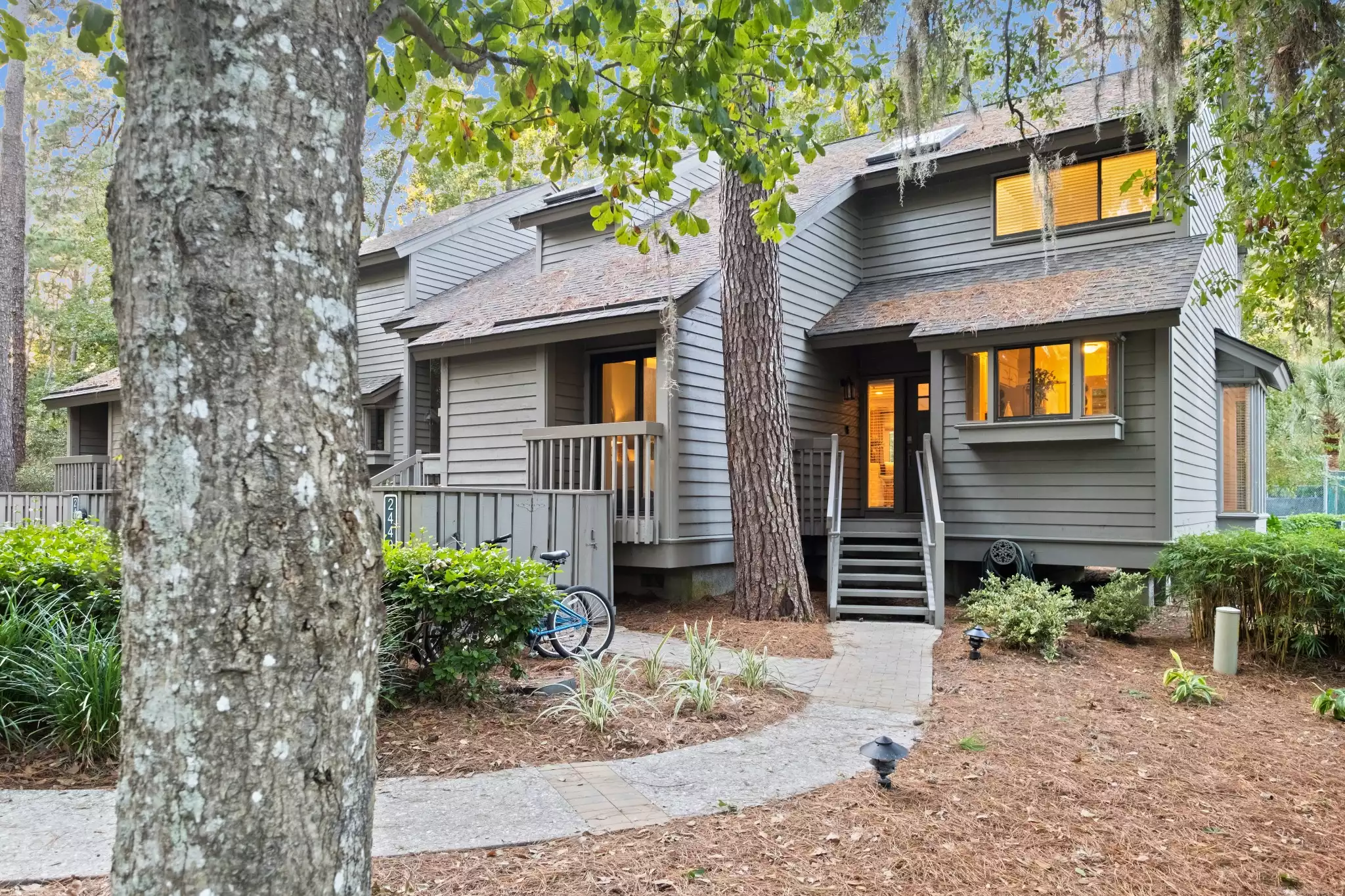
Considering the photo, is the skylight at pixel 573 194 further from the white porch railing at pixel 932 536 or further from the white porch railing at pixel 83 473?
the white porch railing at pixel 83 473

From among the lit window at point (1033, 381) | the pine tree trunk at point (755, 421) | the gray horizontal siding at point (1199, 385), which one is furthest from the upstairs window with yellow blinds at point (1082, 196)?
the pine tree trunk at point (755, 421)

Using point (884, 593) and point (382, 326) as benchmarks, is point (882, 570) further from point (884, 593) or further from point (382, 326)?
point (382, 326)

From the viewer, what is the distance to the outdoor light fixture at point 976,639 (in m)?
7.22

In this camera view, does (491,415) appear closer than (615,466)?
No

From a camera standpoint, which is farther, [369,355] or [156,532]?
[369,355]

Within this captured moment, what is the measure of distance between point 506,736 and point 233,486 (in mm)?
3220

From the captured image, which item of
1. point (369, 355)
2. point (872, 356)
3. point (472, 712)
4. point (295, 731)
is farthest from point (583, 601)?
point (369, 355)

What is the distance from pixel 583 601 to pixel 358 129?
19.1 feet

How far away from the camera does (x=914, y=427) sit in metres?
13.1

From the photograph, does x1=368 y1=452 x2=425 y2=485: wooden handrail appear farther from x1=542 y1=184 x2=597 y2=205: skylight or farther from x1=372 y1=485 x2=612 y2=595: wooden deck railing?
x1=542 y1=184 x2=597 y2=205: skylight

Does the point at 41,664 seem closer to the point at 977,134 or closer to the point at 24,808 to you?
the point at 24,808

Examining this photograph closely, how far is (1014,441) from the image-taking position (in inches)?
420

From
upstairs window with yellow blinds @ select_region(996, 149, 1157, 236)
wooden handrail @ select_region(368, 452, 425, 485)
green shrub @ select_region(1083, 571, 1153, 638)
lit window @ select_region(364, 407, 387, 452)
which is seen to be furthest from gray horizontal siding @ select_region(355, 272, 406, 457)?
green shrub @ select_region(1083, 571, 1153, 638)

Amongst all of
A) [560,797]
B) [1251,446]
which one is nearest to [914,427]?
[1251,446]
